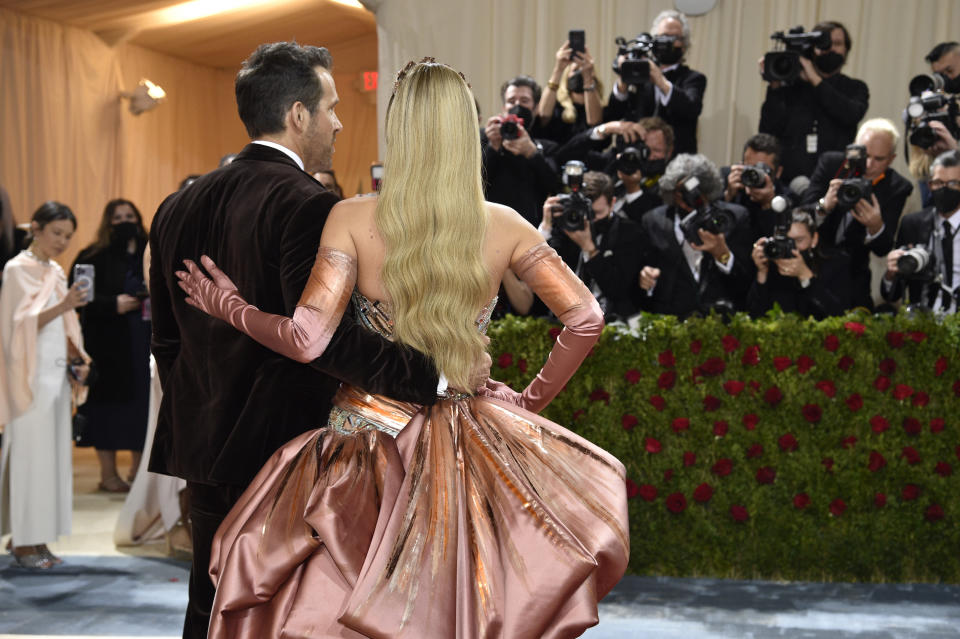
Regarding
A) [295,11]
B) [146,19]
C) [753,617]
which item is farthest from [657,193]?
[146,19]

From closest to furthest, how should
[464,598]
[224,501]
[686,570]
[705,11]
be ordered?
[464,598] → [224,501] → [686,570] → [705,11]

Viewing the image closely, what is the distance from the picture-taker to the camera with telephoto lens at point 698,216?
5.23m

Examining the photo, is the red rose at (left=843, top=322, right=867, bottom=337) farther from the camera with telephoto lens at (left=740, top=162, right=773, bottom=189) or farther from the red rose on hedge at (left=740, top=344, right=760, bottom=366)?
the camera with telephoto lens at (left=740, top=162, right=773, bottom=189)

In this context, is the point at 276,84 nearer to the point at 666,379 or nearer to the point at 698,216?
the point at 666,379

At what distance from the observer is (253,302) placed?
8.61 feet

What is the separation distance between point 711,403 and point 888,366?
78cm

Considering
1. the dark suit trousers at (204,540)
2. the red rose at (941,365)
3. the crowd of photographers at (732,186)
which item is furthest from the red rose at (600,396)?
the dark suit trousers at (204,540)

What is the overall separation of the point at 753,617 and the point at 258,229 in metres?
2.75

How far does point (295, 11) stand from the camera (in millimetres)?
10312

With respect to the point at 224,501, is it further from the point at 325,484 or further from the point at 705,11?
the point at 705,11

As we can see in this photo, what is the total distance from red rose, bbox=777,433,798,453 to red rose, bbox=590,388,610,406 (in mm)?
773

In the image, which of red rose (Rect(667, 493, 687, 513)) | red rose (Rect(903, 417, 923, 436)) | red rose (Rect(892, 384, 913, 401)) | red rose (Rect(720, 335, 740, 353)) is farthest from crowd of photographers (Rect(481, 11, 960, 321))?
red rose (Rect(667, 493, 687, 513))

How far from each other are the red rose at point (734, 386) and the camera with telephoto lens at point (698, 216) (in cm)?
78

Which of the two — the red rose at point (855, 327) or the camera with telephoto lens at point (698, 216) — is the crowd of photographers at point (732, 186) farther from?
the red rose at point (855, 327)
